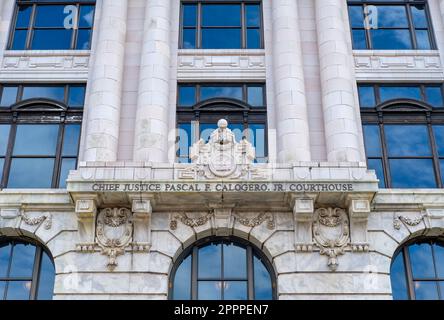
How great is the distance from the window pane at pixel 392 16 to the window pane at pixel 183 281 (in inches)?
403

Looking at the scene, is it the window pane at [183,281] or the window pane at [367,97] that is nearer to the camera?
the window pane at [183,281]

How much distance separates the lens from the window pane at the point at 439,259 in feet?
57.3

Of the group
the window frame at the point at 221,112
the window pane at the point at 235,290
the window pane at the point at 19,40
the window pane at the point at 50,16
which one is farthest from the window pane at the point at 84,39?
the window pane at the point at 235,290

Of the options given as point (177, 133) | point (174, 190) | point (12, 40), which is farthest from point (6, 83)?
point (174, 190)

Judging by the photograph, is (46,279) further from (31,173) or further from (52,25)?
(52,25)

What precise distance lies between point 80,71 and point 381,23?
9768 mm

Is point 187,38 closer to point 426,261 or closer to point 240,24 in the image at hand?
point 240,24

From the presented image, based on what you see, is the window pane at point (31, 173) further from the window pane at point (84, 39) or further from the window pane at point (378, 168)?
the window pane at point (378, 168)

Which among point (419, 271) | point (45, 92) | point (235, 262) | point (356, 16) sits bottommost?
point (419, 271)

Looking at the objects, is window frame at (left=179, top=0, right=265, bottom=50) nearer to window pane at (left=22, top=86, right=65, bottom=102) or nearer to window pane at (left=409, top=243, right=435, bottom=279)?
window pane at (left=22, top=86, right=65, bottom=102)

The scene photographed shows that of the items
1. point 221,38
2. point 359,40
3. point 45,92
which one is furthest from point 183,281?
point 359,40

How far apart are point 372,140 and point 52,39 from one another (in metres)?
10.6

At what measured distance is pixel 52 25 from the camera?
21.9m

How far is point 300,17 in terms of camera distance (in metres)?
21.4
